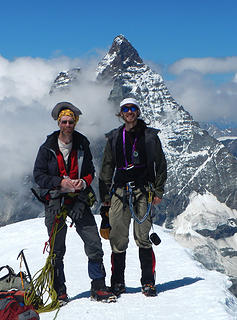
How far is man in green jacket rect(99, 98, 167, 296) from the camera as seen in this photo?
875 cm

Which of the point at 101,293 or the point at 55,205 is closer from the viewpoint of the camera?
the point at 55,205

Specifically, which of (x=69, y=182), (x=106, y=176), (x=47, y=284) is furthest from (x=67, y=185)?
(x=47, y=284)

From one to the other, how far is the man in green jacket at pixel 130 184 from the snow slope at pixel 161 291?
707 millimetres

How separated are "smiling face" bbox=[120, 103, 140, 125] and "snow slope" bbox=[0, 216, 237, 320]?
3865 mm

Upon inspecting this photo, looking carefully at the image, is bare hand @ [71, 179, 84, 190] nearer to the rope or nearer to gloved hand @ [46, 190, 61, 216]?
gloved hand @ [46, 190, 61, 216]

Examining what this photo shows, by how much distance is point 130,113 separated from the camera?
8617 millimetres

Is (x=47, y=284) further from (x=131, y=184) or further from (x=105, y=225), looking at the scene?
(x=131, y=184)

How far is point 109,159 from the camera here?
8891 millimetres

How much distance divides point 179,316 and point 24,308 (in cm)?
285

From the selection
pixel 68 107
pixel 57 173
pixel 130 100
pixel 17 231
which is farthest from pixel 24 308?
pixel 17 231

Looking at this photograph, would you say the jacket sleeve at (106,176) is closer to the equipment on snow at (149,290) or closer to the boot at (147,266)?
the boot at (147,266)

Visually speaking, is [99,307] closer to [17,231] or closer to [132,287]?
[132,287]

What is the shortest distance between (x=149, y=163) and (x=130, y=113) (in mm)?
1183

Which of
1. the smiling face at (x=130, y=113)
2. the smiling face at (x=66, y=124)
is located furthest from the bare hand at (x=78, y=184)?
the smiling face at (x=130, y=113)
